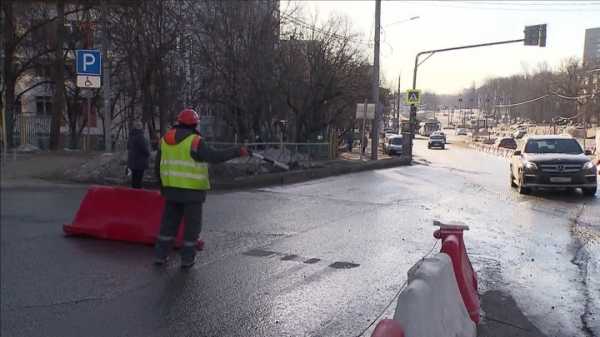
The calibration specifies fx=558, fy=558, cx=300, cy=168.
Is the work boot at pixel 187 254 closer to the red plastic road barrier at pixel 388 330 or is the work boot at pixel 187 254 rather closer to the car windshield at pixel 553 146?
the red plastic road barrier at pixel 388 330

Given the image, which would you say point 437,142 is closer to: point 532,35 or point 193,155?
point 532,35

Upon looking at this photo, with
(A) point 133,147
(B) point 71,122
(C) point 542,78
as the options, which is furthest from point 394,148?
(A) point 133,147

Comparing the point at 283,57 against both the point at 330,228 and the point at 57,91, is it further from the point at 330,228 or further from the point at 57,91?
the point at 330,228

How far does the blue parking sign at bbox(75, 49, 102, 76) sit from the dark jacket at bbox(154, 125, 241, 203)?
8.06 metres

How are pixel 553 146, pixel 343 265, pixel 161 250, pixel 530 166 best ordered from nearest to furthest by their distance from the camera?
pixel 161 250 → pixel 343 265 → pixel 530 166 → pixel 553 146

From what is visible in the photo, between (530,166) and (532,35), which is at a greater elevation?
(532,35)

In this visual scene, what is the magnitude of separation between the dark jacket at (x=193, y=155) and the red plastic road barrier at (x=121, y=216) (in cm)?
115

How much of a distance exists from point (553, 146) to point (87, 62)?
13.1m

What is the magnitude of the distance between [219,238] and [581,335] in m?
5.25

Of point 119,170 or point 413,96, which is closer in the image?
point 119,170

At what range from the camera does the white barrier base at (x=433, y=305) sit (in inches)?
125

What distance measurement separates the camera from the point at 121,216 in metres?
8.04

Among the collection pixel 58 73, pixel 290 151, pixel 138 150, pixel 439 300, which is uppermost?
Result: pixel 58 73

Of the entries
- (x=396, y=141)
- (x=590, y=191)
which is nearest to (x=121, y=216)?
(x=590, y=191)
